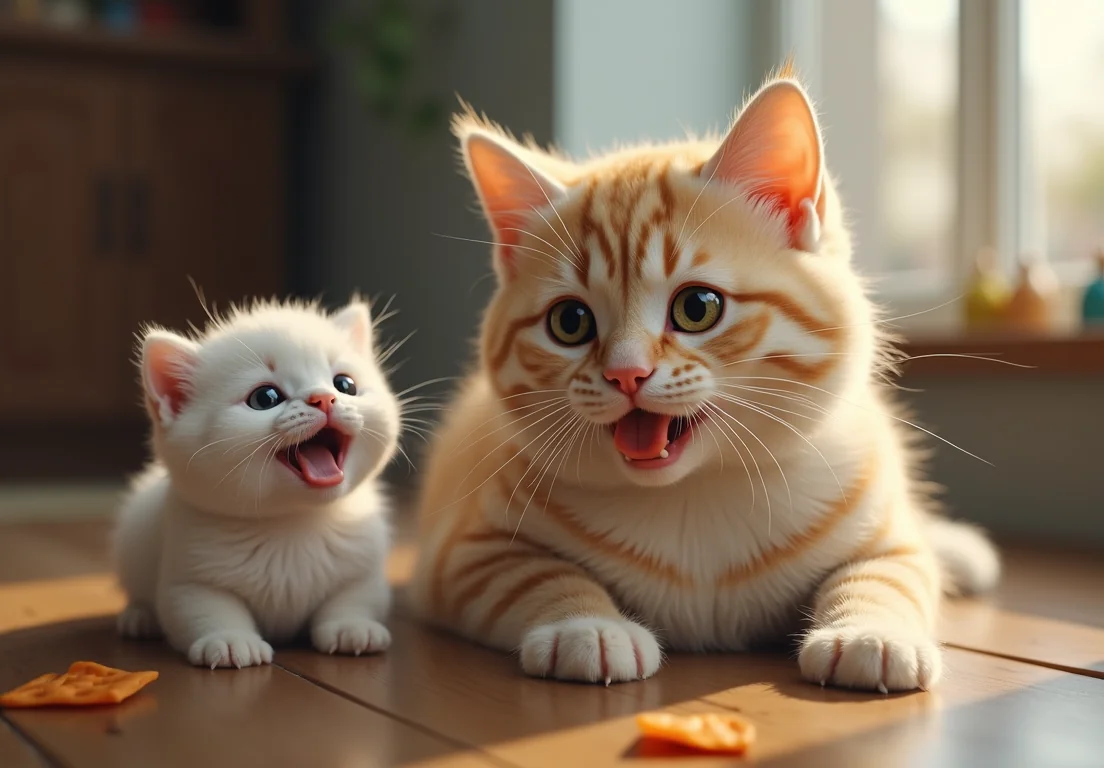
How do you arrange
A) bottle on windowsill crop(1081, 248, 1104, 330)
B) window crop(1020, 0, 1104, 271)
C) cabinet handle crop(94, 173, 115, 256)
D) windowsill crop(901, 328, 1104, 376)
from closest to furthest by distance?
windowsill crop(901, 328, 1104, 376) → bottle on windowsill crop(1081, 248, 1104, 330) → window crop(1020, 0, 1104, 271) → cabinet handle crop(94, 173, 115, 256)

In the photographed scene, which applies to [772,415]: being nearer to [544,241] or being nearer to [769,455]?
[769,455]

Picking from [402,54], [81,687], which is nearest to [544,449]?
[81,687]

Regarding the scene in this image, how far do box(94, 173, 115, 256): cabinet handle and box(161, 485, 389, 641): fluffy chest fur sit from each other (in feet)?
9.52

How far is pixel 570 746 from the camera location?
3.08ft

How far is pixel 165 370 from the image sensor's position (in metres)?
1.26

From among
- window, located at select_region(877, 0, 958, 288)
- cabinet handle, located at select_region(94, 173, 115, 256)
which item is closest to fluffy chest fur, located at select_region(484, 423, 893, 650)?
window, located at select_region(877, 0, 958, 288)

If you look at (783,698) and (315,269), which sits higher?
(315,269)

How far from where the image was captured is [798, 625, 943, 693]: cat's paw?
109 cm

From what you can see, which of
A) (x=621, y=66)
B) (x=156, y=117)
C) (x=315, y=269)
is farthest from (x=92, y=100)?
(x=621, y=66)

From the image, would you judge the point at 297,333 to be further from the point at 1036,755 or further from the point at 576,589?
the point at 1036,755

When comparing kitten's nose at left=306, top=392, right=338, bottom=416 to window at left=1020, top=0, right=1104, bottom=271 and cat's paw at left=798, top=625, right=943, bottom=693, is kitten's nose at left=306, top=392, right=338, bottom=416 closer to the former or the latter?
cat's paw at left=798, top=625, right=943, bottom=693

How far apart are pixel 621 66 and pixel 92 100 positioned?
204 centimetres

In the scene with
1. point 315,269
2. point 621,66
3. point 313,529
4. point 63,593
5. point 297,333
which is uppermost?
point 621,66

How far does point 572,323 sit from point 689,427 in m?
0.17
